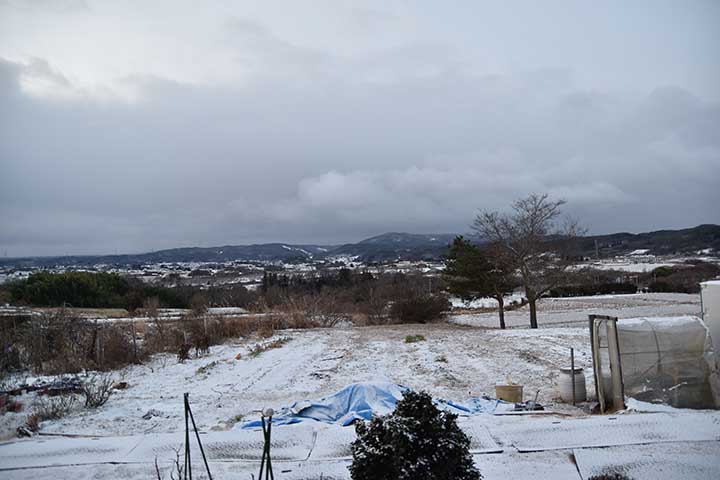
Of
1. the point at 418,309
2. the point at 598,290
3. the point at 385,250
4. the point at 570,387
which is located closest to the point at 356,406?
the point at 570,387

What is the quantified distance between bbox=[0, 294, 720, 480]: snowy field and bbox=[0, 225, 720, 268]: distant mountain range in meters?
9.02

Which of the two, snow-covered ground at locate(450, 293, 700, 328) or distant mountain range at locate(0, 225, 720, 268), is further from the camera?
distant mountain range at locate(0, 225, 720, 268)

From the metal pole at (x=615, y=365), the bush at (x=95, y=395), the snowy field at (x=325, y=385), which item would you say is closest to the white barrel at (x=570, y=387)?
the snowy field at (x=325, y=385)

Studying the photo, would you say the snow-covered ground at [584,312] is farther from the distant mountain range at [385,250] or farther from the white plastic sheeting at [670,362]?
the white plastic sheeting at [670,362]

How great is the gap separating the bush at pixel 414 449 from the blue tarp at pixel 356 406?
3.51m

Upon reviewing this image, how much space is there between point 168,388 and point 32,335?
4.46 metres

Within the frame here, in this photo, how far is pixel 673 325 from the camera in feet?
24.5

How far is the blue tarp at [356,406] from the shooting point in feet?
24.1

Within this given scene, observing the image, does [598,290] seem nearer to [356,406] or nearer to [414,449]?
[356,406]

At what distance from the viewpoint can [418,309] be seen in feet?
83.7

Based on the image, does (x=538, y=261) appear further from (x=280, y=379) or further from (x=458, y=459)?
(x=458, y=459)

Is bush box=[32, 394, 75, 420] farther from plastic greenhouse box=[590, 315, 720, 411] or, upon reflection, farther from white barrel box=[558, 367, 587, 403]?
plastic greenhouse box=[590, 315, 720, 411]

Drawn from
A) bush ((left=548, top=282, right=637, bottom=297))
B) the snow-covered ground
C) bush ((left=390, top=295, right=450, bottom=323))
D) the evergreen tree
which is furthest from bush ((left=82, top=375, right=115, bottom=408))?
bush ((left=548, top=282, right=637, bottom=297))

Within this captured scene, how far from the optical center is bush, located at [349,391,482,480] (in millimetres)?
3590
